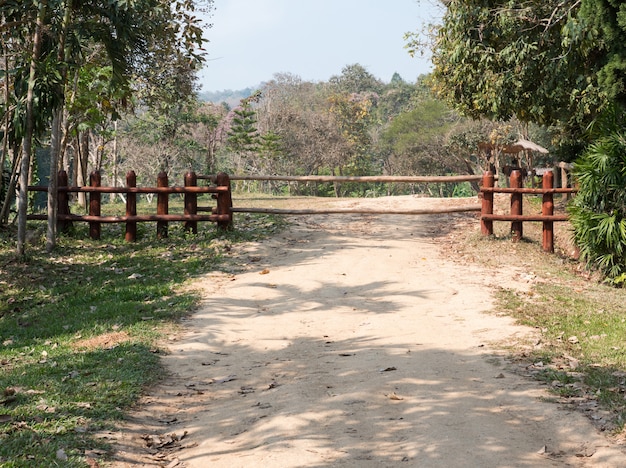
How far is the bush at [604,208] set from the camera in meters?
13.0

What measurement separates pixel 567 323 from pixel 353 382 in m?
3.78

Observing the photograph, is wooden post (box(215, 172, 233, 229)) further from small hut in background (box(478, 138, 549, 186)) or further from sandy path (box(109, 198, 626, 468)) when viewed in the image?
small hut in background (box(478, 138, 549, 186))

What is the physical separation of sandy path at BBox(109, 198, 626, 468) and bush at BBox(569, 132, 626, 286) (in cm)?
185

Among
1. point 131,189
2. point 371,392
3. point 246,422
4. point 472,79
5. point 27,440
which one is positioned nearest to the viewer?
point 27,440

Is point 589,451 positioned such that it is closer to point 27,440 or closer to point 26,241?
point 27,440

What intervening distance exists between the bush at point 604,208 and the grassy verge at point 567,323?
0.38 metres

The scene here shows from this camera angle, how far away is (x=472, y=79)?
16.8 metres

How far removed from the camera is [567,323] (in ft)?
32.6

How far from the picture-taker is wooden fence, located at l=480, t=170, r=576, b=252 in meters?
14.6

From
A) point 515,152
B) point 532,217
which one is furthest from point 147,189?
point 515,152

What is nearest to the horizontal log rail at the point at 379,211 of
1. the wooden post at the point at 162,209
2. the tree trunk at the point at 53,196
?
the wooden post at the point at 162,209

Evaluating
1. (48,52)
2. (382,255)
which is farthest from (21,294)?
(382,255)

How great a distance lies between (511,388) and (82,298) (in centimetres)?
699

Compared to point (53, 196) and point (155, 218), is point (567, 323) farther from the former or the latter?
point (53, 196)
